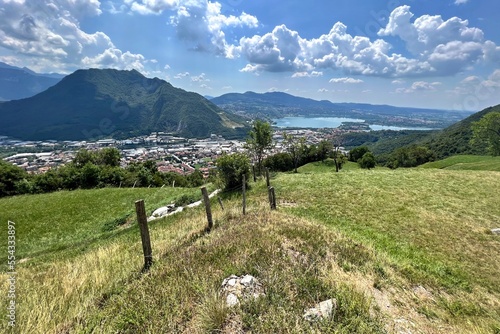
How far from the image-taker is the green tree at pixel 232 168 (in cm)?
1916

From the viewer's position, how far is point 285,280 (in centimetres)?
519

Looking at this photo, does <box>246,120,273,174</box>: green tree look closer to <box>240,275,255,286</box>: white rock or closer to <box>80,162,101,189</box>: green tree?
<box>80,162,101,189</box>: green tree

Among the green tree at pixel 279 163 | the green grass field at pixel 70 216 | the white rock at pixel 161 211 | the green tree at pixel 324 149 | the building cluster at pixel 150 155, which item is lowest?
the building cluster at pixel 150 155

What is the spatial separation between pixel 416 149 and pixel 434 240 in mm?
77656

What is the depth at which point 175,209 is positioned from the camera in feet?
58.1

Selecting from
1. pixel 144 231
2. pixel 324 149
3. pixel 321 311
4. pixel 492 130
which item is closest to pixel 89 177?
pixel 144 231

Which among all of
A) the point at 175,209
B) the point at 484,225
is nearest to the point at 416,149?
the point at 484,225

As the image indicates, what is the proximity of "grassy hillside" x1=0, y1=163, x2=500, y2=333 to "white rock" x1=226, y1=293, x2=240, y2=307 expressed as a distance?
0.20m

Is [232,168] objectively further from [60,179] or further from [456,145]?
[456,145]

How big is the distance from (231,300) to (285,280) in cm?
128

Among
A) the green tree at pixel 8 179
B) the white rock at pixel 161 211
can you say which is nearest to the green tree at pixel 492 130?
the white rock at pixel 161 211

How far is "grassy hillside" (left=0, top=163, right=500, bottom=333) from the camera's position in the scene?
414 cm

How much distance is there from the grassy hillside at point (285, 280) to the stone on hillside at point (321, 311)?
0.52 feet

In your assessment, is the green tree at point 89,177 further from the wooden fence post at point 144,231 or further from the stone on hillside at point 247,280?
the stone on hillside at point 247,280
